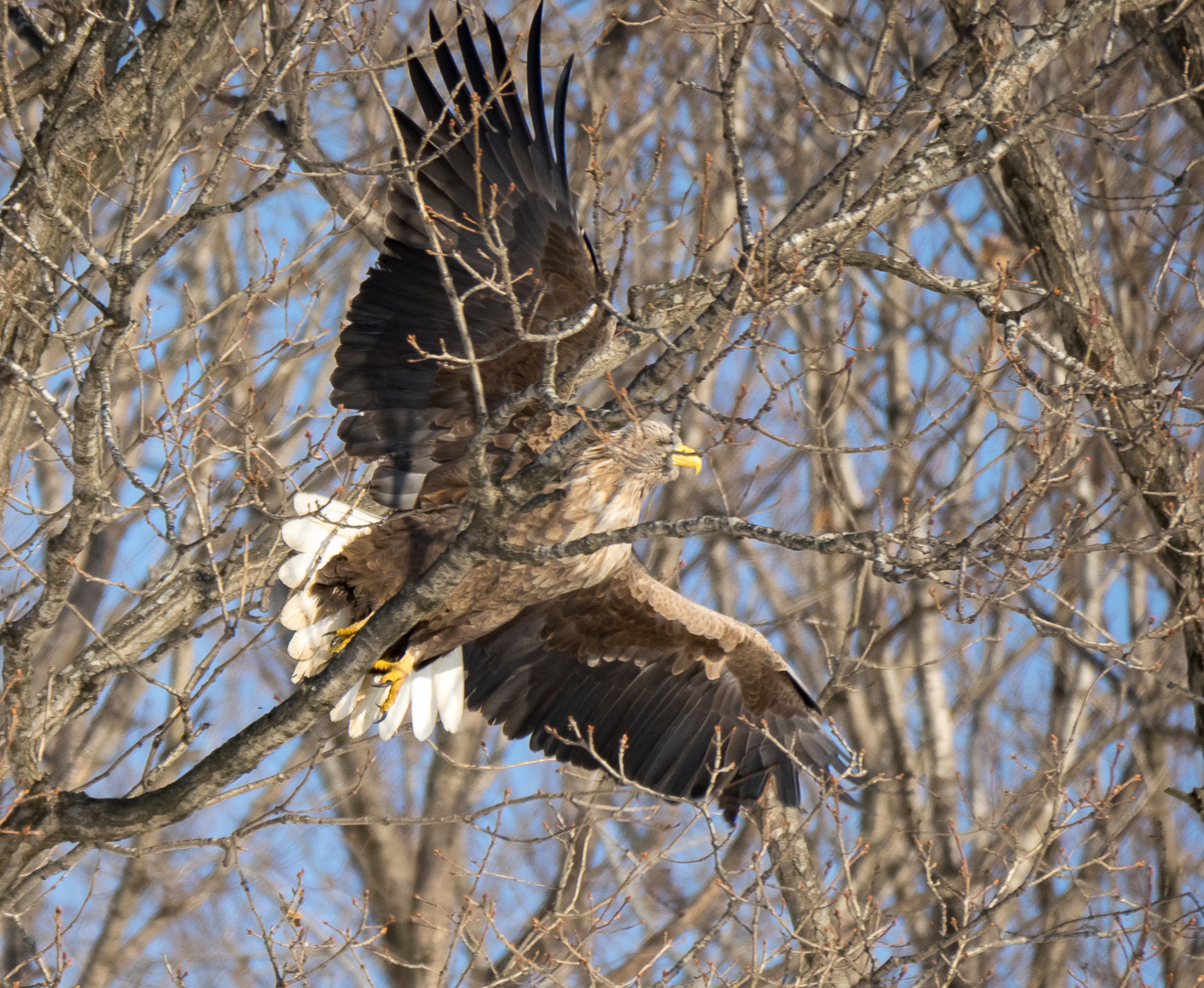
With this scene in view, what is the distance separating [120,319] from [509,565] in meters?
1.72

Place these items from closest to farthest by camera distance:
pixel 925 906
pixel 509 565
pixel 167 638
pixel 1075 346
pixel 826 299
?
pixel 167 638, pixel 509 565, pixel 1075 346, pixel 925 906, pixel 826 299

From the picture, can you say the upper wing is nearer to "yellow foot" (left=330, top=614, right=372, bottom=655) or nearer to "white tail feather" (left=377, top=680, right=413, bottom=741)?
"yellow foot" (left=330, top=614, right=372, bottom=655)

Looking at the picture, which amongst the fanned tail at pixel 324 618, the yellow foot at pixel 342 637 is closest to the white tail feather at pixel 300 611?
the fanned tail at pixel 324 618

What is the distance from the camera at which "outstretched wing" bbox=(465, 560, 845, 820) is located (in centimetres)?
527

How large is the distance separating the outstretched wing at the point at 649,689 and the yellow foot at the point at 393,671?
484 millimetres

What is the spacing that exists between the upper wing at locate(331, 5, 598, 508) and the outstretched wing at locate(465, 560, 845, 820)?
983 millimetres

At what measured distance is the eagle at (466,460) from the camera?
14.8ft

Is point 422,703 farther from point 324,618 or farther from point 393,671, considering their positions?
point 324,618

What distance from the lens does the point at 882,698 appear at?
7742 millimetres

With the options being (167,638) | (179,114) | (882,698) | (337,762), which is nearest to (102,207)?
(179,114)

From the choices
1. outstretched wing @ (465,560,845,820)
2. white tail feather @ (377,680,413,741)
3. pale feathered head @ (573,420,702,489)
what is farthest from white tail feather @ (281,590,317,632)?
pale feathered head @ (573,420,702,489)

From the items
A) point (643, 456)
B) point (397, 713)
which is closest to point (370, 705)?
point (397, 713)

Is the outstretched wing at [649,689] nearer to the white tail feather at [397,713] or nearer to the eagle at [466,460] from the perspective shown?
the eagle at [466,460]

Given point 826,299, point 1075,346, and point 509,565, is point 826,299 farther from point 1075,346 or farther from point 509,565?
point 509,565
